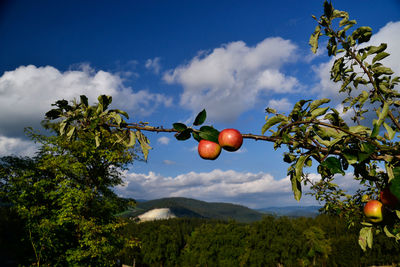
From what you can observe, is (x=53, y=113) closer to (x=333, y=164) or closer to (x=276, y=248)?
(x=333, y=164)

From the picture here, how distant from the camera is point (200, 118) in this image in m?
1.49

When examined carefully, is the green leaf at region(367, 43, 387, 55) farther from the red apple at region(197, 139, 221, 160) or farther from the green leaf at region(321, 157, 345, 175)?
the red apple at region(197, 139, 221, 160)

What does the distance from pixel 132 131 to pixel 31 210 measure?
2379cm

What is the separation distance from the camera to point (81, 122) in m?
1.93

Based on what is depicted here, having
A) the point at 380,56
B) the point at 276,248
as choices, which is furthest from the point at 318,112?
the point at 276,248

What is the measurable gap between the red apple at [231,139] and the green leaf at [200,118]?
0.94ft

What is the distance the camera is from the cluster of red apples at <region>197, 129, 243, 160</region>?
169 cm

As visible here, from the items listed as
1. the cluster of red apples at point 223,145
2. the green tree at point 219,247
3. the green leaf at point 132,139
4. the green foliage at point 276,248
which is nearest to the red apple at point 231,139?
the cluster of red apples at point 223,145

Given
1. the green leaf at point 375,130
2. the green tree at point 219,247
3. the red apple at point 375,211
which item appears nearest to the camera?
the green leaf at point 375,130

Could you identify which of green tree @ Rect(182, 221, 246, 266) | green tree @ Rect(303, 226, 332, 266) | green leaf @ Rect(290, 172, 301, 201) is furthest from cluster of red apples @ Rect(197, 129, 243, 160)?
green tree @ Rect(303, 226, 332, 266)

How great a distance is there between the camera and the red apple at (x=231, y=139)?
169 centimetres

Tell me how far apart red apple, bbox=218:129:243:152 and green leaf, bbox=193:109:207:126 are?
0.29 meters

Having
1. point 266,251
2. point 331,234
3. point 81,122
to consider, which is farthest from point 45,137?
point 331,234

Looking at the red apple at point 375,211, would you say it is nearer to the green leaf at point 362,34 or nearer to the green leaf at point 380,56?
the green leaf at point 380,56
